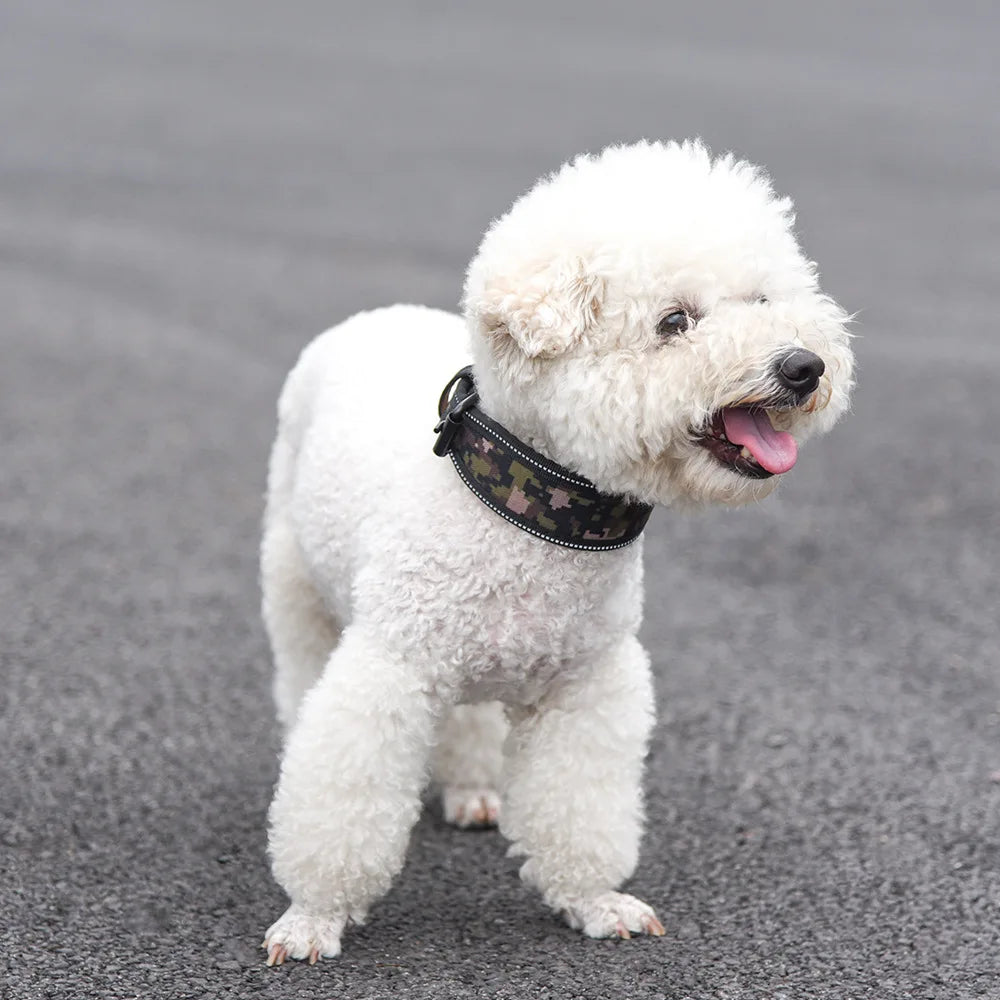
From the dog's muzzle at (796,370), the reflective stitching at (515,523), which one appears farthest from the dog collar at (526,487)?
the dog's muzzle at (796,370)

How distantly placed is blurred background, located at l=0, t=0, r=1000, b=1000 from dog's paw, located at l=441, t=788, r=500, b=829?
6 centimetres

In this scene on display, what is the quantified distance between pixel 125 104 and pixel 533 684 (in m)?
13.8

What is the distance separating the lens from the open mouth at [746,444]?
3.13 m

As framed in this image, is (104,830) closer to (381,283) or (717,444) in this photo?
(717,444)

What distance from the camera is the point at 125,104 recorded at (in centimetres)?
1595

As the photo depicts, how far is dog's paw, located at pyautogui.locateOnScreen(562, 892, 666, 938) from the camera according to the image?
3.73 meters

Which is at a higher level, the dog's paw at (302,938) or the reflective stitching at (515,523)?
the reflective stitching at (515,523)

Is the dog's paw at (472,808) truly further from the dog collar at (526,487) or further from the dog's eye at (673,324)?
the dog's eye at (673,324)

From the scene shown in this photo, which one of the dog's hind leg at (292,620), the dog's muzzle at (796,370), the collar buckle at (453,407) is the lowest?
the dog's hind leg at (292,620)

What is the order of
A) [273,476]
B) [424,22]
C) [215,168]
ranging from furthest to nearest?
1. [424,22]
2. [215,168]
3. [273,476]

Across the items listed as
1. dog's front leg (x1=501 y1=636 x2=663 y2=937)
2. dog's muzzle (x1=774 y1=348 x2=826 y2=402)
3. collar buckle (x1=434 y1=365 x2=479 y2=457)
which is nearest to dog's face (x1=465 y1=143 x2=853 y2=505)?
dog's muzzle (x1=774 y1=348 x2=826 y2=402)

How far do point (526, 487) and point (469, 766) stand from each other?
1.36m

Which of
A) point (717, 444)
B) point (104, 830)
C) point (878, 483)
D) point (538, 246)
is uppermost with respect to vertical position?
point (538, 246)

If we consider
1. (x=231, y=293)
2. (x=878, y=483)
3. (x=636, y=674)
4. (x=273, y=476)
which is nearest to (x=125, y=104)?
(x=231, y=293)
